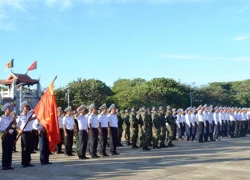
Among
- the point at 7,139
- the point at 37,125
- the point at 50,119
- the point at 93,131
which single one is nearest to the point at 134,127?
the point at 93,131

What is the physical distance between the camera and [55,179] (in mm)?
7594

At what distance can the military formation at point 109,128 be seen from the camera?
382 inches

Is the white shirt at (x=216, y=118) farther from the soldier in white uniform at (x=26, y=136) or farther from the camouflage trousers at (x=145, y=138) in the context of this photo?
the soldier in white uniform at (x=26, y=136)

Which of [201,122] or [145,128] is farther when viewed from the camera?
[201,122]

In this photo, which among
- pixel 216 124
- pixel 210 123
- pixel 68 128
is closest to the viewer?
pixel 68 128

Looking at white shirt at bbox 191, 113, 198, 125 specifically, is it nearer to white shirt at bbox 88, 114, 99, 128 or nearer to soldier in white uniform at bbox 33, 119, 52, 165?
white shirt at bbox 88, 114, 99, 128

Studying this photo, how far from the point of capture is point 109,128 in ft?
41.1

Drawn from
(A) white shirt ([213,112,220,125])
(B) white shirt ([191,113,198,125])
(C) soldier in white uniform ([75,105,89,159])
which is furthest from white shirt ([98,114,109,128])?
(A) white shirt ([213,112,220,125])

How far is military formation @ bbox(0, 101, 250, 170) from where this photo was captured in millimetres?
9695

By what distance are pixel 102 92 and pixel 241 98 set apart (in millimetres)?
31171

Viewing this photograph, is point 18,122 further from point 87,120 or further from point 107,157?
point 107,157

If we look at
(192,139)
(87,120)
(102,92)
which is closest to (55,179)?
(87,120)

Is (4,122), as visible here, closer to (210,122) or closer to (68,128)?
(68,128)

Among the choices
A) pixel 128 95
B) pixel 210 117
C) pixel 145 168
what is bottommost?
pixel 145 168
